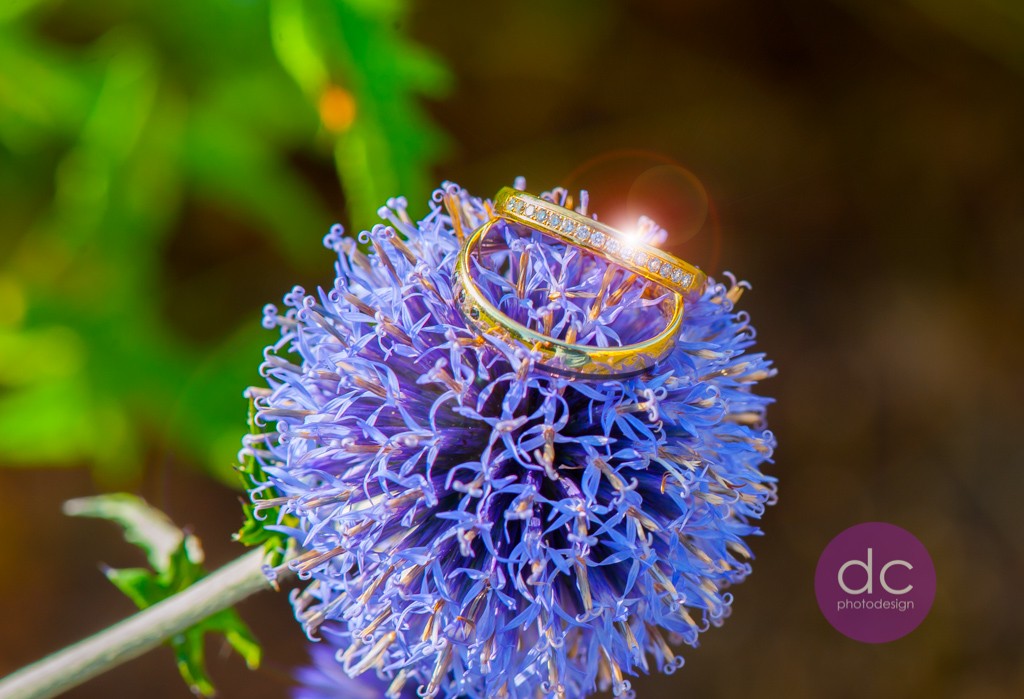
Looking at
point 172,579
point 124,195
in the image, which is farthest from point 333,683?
point 124,195

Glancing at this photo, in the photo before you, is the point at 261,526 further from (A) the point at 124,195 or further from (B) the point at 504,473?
(A) the point at 124,195

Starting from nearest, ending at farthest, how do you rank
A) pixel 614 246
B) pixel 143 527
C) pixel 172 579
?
pixel 614 246 → pixel 172 579 → pixel 143 527

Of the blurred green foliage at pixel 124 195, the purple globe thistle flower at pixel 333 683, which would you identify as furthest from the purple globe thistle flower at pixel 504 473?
the blurred green foliage at pixel 124 195

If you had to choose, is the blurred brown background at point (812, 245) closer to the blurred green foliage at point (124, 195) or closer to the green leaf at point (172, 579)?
the blurred green foliage at point (124, 195)

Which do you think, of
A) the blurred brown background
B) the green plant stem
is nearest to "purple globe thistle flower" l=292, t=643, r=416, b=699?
the green plant stem

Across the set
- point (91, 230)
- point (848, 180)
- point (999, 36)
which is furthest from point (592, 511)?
point (999, 36)

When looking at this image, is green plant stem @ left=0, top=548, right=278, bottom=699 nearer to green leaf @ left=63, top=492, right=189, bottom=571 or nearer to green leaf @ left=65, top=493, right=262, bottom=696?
green leaf @ left=65, top=493, right=262, bottom=696
